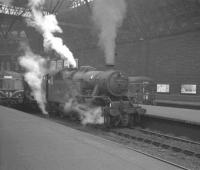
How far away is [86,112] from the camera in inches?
548

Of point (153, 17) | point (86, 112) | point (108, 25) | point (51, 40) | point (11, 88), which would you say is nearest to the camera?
point (86, 112)

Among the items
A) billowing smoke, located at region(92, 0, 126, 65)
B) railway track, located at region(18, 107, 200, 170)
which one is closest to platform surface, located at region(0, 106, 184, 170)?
railway track, located at region(18, 107, 200, 170)

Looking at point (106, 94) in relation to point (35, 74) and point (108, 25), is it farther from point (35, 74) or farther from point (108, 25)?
point (35, 74)

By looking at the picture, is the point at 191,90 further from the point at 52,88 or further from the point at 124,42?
the point at 52,88

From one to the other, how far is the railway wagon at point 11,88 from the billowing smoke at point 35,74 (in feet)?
7.66

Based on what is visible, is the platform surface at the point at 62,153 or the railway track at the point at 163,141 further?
the railway track at the point at 163,141

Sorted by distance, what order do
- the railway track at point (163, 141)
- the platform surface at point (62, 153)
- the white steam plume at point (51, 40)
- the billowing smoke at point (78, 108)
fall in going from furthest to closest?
the white steam plume at point (51, 40), the billowing smoke at point (78, 108), the railway track at point (163, 141), the platform surface at point (62, 153)

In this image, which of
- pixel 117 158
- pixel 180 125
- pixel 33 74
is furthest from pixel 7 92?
pixel 117 158

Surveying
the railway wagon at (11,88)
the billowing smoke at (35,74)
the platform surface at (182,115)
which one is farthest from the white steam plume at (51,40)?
the platform surface at (182,115)

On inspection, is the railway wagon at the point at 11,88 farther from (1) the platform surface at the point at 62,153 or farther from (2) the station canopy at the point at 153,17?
(1) the platform surface at the point at 62,153

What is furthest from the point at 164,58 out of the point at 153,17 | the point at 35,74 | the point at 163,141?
the point at 163,141

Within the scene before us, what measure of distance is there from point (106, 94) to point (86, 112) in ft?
3.49

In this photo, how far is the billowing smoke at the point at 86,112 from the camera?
13648mm

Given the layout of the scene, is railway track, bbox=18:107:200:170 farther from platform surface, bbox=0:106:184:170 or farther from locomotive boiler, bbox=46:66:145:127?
platform surface, bbox=0:106:184:170
